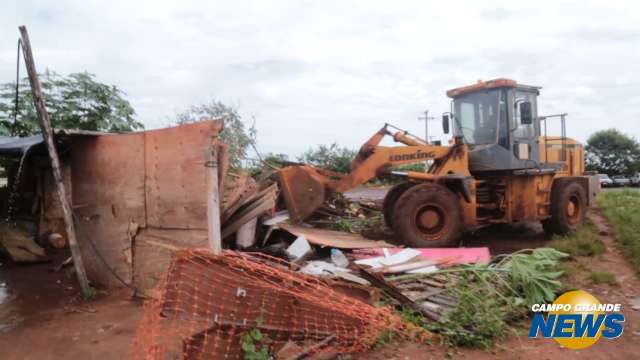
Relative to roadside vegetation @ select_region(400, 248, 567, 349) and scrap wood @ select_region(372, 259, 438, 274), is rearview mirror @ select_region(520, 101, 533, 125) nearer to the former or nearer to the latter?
roadside vegetation @ select_region(400, 248, 567, 349)

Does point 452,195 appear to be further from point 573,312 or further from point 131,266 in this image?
point 131,266

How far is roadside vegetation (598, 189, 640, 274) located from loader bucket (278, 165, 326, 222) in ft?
17.0

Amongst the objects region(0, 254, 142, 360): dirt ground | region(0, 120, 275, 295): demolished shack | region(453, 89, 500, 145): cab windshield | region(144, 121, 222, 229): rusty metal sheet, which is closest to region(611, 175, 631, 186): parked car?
region(453, 89, 500, 145): cab windshield

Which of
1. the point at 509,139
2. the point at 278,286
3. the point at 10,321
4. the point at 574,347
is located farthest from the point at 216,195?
the point at 509,139

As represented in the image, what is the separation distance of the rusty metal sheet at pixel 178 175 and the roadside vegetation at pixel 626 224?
6398 millimetres

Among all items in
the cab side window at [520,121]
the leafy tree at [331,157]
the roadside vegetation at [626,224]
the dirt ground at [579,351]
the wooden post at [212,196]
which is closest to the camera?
the dirt ground at [579,351]

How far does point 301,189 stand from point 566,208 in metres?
5.44

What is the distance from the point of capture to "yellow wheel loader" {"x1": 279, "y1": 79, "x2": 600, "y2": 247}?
797cm

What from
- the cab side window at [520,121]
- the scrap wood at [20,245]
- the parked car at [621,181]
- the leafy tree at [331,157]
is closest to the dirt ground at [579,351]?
the cab side window at [520,121]

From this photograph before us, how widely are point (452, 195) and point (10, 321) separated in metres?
6.72

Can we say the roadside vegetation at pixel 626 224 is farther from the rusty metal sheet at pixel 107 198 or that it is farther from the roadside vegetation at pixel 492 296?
the rusty metal sheet at pixel 107 198

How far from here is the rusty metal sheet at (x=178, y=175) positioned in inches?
222

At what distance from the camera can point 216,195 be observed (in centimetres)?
563

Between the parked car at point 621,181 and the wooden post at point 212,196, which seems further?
the parked car at point 621,181
